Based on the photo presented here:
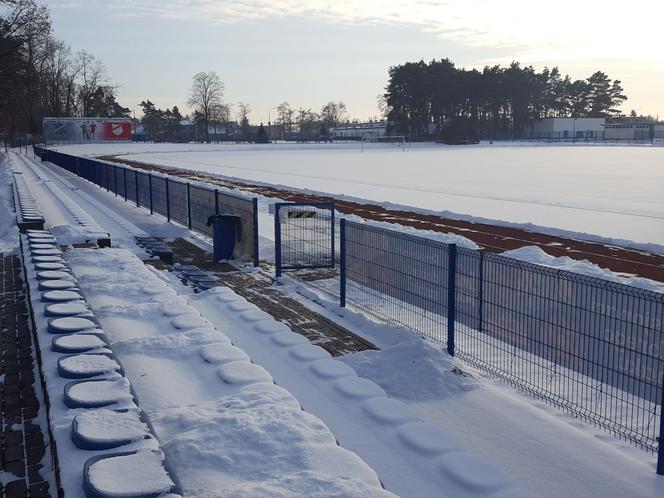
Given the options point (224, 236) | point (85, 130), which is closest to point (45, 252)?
point (224, 236)

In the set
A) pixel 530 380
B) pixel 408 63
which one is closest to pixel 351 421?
pixel 530 380

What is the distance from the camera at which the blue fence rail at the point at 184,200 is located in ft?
43.6

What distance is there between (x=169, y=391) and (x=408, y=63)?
12515 cm

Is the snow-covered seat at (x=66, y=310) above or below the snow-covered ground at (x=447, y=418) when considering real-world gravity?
above

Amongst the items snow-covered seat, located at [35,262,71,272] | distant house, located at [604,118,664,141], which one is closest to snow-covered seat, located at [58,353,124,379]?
snow-covered seat, located at [35,262,71,272]

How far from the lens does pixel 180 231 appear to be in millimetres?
17125

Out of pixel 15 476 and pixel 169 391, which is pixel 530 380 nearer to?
pixel 169 391

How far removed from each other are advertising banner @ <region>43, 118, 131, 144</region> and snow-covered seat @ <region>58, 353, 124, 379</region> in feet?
329

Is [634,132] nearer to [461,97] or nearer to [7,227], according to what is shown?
[461,97]

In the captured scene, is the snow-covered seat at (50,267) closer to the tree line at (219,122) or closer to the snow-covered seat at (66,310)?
the snow-covered seat at (66,310)

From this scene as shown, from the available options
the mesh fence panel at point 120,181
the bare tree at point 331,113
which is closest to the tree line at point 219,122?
the bare tree at point 331,113

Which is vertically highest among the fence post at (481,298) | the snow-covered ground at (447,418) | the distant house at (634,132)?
the distant house at (634,132)

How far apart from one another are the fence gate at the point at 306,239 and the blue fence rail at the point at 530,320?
1.90m

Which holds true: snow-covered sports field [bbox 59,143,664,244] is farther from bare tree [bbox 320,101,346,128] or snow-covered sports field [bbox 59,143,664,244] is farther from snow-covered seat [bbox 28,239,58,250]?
bare tree [bbox 320,101,346,128]
